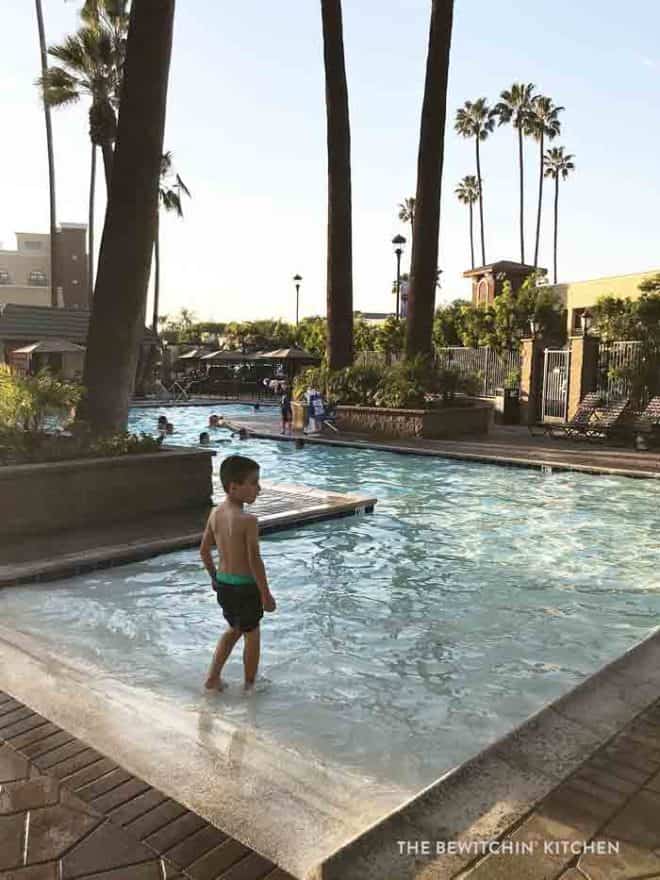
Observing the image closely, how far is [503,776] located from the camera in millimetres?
2967

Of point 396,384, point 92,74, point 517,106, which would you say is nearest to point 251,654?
point 396,384

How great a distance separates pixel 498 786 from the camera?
Answer: 2.89 m

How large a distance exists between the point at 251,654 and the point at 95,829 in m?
1.53

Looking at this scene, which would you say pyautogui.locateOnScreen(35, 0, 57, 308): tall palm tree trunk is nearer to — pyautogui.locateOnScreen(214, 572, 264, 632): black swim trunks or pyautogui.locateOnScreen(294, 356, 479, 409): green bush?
pyautogui.locateOnScreen(294, 356, 479, 409): green bush

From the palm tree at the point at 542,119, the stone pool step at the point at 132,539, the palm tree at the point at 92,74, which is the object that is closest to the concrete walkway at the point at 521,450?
the stone pool step at the point at 132,539

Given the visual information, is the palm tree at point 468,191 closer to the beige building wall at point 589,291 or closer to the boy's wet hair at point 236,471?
the beige building wall at point 589,291

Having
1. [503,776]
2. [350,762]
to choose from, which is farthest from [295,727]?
[503,776]

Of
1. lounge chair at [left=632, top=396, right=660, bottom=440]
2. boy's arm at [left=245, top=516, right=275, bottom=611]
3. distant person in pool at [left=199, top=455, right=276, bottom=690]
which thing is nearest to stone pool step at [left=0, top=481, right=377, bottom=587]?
distant person in pool at [left=199, top=455, right=276, bottom=690]

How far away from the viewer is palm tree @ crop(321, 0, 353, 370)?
1867 centimetres

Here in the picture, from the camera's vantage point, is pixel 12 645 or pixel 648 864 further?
pixel 12 645

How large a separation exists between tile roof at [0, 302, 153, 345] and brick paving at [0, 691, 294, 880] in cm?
2847

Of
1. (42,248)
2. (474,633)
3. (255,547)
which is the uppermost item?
(42,248)

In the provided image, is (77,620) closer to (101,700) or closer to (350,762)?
(101,700)

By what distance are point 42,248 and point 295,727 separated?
8139cm
